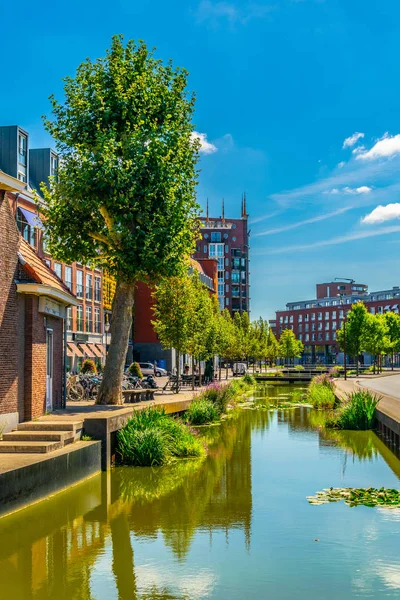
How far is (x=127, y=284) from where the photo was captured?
24859 mm

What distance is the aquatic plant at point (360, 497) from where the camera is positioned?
1446 centimetres

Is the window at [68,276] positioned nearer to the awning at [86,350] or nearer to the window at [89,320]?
the awning at [86,350]

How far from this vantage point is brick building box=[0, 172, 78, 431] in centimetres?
1683

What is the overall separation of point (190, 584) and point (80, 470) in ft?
24.7

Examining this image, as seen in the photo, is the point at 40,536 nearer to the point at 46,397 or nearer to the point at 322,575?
the point at 322,575

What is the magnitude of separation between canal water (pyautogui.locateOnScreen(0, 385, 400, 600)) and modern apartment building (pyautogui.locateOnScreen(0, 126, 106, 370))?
23.9 m

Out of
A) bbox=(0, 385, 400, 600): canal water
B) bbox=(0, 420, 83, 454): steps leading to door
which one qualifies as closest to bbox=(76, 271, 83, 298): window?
bbox=(0, 385, 400, 600): canal water

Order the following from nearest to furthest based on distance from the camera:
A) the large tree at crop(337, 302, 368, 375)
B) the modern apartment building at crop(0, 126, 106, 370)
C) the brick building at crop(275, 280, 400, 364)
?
the modern apartment building at crop(0, 126, 106, 370)
the large tree at crop(337, 302, 368, 375)
the brick building at crop(275, 280, 400, 364)

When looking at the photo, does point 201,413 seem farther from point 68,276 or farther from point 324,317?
point 324,317

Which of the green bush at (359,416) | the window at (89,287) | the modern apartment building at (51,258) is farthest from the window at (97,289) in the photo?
the green bush at (359,416)

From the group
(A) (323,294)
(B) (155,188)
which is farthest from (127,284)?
(A) (323,294)

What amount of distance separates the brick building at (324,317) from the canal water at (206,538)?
123638mm

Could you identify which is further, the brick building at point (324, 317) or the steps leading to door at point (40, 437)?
the brick building at point (324, 317)

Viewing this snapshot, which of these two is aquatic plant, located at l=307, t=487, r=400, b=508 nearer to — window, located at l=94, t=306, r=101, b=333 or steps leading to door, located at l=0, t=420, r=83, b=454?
steps leading to door, located at l=0, t=420, r=83, b=454
